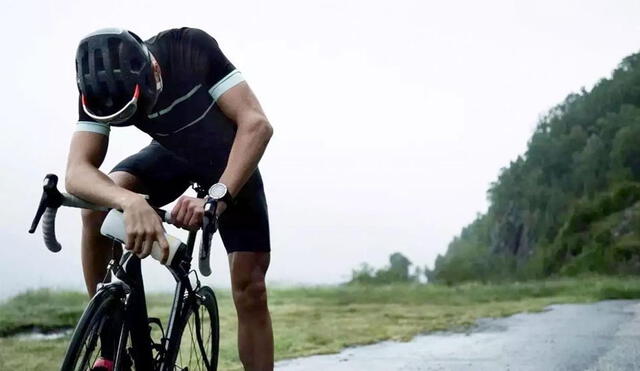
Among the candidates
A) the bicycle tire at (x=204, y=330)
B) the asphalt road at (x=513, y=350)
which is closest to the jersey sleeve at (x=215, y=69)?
the bicycle tire at (x=204, y=330)

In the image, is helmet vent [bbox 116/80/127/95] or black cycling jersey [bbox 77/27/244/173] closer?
helmet vent [bbox 116/80/127/95]

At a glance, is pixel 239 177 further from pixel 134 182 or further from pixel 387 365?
pixel 387 365

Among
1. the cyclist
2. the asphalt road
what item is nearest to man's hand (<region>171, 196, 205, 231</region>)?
the cyclist

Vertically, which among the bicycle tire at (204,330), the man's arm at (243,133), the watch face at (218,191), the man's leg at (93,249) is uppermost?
the man's arm at (243,133)

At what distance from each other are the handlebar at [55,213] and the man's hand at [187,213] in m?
0.01

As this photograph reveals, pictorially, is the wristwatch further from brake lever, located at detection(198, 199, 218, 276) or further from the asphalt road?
the asphalt road

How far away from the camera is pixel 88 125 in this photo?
6.14ft

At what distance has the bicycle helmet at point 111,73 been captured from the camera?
169cm

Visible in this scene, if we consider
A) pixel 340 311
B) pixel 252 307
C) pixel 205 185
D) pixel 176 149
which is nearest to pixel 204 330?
pixel 252 307

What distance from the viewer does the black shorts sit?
213 cm

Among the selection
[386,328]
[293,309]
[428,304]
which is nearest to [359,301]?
[428,304]

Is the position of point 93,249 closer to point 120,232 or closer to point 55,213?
point 55,213

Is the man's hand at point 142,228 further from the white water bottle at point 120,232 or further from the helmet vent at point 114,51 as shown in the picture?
the helmet vent at point 114,51

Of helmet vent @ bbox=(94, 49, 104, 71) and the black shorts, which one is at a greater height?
helmet vent @ bbox=(94, 49, 104, 71)
